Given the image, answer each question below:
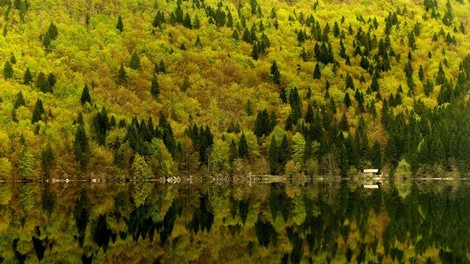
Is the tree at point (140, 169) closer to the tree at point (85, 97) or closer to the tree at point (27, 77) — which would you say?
the tree at point (85, 97)

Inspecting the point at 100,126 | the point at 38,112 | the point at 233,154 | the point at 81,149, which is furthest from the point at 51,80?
the point at 233,154

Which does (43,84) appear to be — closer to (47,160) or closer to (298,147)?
(47,160)

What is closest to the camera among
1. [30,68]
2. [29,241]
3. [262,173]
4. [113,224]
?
[29,241]

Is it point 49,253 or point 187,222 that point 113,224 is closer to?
point 187,222

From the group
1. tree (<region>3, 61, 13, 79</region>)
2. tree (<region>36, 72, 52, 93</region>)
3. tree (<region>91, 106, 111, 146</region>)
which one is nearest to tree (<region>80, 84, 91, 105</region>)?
tree (<region>36, 72, 52, 93</region>)

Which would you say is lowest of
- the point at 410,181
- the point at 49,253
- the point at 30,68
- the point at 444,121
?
the point at 49,253

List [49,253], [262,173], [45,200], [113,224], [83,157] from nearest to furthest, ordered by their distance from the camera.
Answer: [49,253] < [113,224] < [45,200] < [83,157] < [262,173]

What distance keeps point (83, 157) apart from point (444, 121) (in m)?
87.6

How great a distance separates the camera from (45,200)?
102 m

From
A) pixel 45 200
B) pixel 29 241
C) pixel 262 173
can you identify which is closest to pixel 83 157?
pixel 262 173

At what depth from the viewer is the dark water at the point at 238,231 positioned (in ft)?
172

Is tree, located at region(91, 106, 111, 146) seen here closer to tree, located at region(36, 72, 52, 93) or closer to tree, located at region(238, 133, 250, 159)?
tree, located at region(36, 72, 52, 93)

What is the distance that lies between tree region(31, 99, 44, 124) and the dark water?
7856cm

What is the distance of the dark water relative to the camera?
2060 inches
